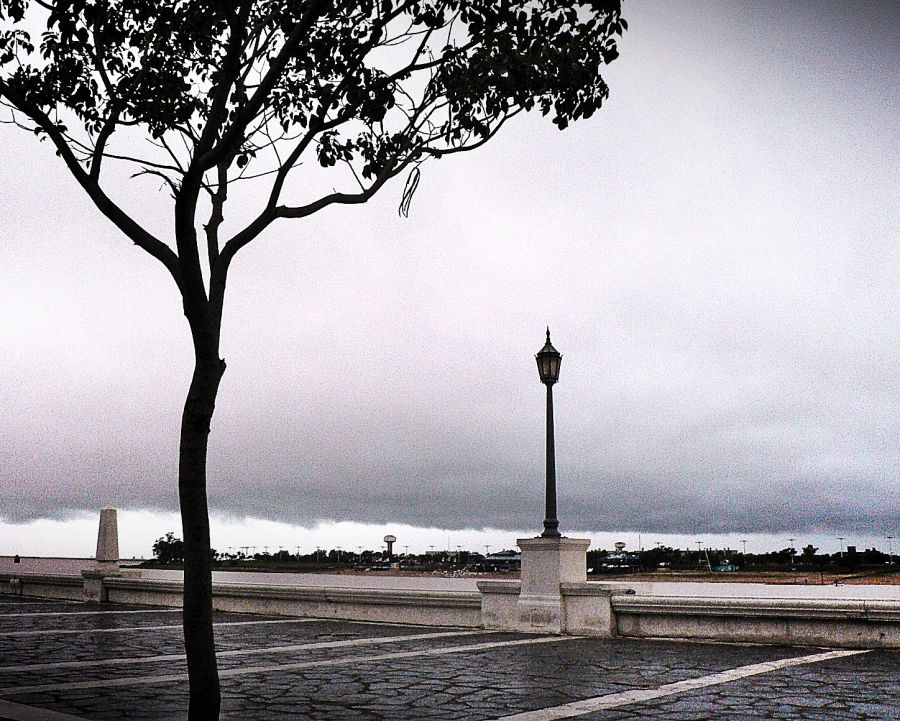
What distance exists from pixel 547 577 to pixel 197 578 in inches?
→ 346

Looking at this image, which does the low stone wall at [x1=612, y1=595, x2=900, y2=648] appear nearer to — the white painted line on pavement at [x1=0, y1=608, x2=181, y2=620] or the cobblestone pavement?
the cobblestone pavement

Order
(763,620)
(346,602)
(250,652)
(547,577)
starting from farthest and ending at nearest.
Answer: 1. (346,602)
2. (547,577)
3. (763,620)
4. (250,652)

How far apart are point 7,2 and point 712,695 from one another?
321 inches

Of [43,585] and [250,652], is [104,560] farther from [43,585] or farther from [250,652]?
[250,652]

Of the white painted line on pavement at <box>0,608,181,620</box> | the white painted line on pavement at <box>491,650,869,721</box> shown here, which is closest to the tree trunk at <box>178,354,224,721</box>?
the white painted line on pavement at <box>491,650,869,721</box>

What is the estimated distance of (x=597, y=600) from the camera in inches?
526

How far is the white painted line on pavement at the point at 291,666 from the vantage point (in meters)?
8.31

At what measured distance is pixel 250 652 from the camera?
445 inches

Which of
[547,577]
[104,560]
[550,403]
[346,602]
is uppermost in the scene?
[550,403]

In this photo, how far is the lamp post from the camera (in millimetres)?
14156

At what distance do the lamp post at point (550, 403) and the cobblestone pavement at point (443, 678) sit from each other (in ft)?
6.17

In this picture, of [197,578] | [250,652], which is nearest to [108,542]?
[250,652]

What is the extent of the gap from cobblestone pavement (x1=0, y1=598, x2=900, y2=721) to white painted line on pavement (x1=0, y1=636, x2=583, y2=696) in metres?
0.02

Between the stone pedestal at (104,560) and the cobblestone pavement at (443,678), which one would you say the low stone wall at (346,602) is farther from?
the stone pedestal at (104,560)
